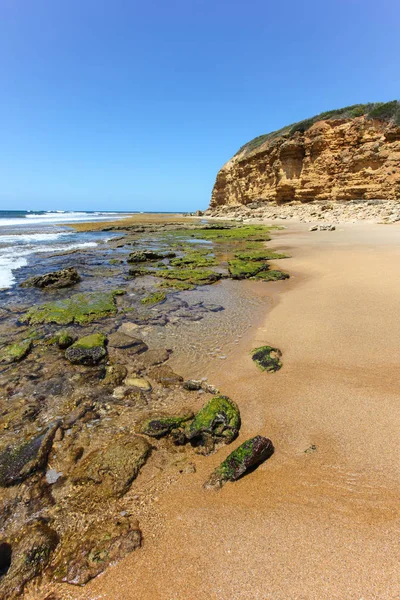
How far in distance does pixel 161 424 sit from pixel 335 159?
34.0 m

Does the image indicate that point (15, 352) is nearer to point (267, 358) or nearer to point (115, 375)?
point (115, 375)

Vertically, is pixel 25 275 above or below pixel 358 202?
below

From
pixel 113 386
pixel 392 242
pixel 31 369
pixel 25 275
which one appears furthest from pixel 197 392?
pixel 392 242

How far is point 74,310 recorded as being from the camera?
6.89m

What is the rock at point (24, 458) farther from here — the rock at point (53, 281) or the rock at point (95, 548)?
the rock at point (53, 281)

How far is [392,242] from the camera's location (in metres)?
12.7

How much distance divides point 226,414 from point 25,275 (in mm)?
10817

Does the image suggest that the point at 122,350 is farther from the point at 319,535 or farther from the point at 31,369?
the point at 319,535

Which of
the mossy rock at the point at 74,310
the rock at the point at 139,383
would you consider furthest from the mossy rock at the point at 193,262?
the rock at the point at 139,383

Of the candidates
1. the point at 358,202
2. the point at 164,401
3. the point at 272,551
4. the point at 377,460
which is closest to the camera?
the point at 272,551

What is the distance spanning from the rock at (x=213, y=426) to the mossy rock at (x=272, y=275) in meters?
6.38

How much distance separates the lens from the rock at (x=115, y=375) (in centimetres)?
405

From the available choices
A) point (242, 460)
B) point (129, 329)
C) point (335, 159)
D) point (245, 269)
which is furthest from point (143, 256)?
point (335, 159)

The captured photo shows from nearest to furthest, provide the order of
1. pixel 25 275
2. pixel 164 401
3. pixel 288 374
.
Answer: pixel 164 401, pixel 288 374, pixel 25 275
